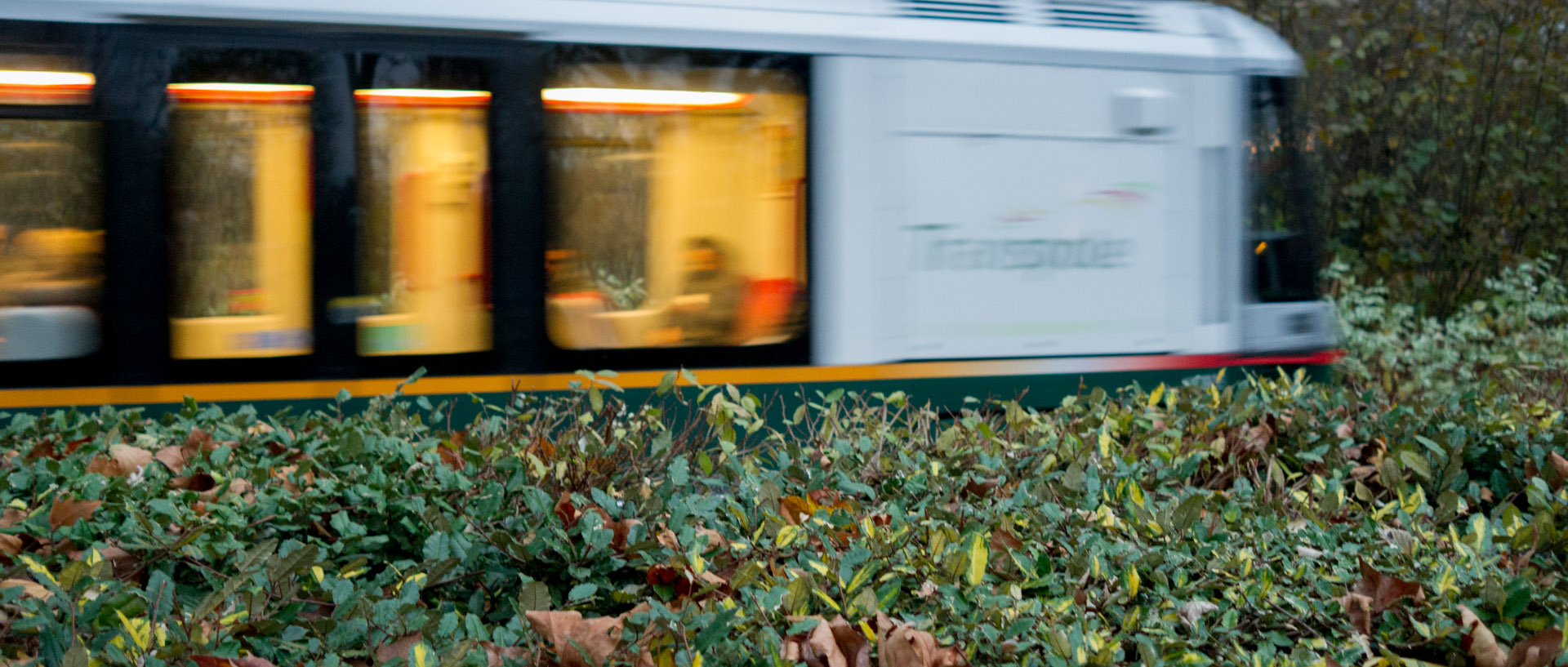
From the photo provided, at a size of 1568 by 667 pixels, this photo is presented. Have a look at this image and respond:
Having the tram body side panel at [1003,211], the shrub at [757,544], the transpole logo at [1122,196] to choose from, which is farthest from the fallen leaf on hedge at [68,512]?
the transpole logo at [1122,196]

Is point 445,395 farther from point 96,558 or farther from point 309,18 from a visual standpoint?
point 96,558

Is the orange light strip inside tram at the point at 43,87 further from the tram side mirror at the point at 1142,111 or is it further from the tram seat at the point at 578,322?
the tram side mirror at the point at 1142,111

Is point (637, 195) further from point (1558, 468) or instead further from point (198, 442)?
point (1558, 468)

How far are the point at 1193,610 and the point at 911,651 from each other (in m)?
0.58

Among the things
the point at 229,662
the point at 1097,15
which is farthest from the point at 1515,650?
the point at 1097,15

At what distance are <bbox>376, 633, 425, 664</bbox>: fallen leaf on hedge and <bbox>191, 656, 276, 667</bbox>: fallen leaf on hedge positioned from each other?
0.52ft

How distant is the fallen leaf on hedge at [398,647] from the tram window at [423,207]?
14.0 feet

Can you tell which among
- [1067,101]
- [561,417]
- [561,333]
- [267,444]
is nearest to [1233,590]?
[561,417]

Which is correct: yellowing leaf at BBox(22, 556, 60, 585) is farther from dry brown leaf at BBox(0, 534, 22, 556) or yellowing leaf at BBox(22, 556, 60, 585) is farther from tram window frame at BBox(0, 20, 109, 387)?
tram window frame at BBox(0, 20, 109, 387)

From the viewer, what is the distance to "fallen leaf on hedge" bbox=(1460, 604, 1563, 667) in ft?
6.18

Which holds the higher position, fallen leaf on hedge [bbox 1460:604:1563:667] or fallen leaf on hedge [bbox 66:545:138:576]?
fallen leaf on hedge [bbox 66:545:138:576]

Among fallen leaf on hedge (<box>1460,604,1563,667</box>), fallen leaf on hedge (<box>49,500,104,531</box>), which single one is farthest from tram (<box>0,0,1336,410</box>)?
fallen leaf on hedge (<box>1460,604,1563,667</box>)

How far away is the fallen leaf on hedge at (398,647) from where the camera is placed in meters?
1.78

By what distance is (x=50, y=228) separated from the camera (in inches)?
214
